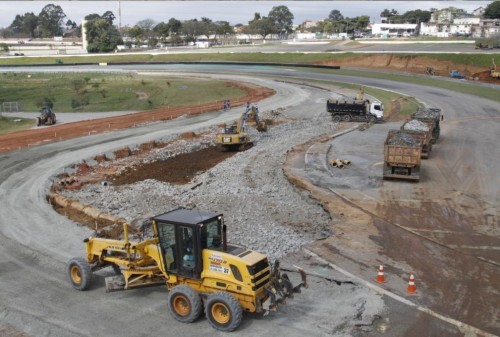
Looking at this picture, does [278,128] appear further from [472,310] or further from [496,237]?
[472,310]

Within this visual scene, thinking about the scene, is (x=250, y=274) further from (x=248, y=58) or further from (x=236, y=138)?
(x=248, y=58)

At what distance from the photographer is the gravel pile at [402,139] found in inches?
1121

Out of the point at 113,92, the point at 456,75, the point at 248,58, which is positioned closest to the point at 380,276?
the point at 113,92

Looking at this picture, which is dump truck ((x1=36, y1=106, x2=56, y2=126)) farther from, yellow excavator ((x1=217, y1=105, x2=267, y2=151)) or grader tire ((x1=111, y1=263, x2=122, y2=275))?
grader tire ((x1=111, y1=263, x2=122, y2=275))

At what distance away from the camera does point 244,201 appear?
23.8m

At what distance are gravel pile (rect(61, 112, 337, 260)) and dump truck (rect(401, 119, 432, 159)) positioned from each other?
779cm

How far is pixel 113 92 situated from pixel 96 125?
83.8ft

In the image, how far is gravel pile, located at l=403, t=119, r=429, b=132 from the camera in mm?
32459

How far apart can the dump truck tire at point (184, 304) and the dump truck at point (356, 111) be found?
35129mm

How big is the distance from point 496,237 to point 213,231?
12.5 meters

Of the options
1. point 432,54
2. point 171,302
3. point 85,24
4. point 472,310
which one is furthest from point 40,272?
point 85,24

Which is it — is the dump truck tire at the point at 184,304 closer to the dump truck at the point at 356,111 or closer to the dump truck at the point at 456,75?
the dump truck at the point at 356,111

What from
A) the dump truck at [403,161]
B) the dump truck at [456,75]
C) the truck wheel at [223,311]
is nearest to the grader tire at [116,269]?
the truck wheel at [223,311]

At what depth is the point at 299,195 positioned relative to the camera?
25.3 metres
